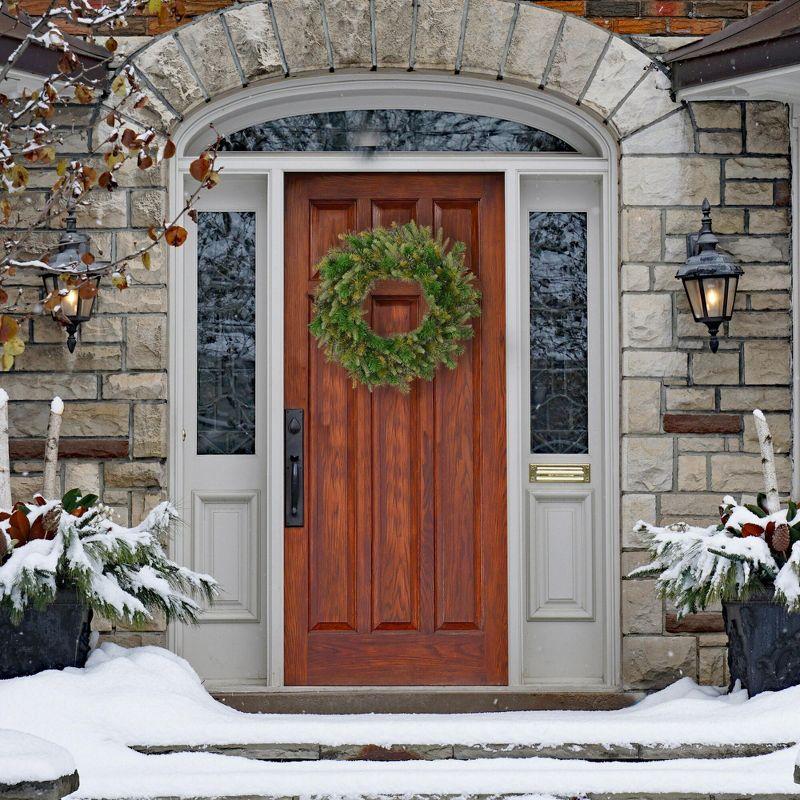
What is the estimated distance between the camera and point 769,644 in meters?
3.85

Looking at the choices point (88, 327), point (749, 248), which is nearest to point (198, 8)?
point (88, 327)

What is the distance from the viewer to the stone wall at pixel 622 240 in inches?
182

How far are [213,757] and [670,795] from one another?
137 cm

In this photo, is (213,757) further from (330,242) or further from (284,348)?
(330,242)

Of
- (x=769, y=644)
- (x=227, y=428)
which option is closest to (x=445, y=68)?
(x=227, y=428)

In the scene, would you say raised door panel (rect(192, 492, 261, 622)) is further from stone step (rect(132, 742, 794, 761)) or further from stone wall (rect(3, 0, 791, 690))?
stone step (rect(132, 742, 794, 761))

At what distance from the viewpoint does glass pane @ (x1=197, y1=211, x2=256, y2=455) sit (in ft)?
15.9

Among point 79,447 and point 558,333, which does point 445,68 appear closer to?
point 558,333

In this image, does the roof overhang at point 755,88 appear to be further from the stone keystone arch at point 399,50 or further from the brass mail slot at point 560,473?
the brass mail slot at point 560,473

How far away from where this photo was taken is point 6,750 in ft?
8.20

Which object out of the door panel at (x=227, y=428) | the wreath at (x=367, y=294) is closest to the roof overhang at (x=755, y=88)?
the wreath at (x=367, y=294)

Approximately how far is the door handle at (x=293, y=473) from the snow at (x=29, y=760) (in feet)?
7.23

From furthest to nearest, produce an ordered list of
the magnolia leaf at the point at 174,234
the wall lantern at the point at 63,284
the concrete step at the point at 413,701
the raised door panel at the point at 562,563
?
the raised door panel at the point at 562,563, the concrete step at the point at 413,701, the wall lantern at the point at 63,284, the magnolia leaf at the point at 174,234

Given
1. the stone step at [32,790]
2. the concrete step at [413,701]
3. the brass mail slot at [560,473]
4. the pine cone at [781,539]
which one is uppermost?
the brass mail slot at [560,473]
